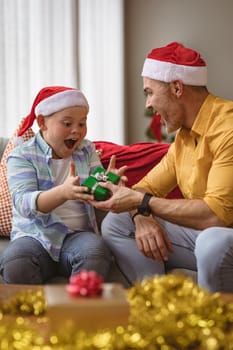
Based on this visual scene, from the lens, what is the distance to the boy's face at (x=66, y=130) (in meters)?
2.30

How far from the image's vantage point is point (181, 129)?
2.34 metres

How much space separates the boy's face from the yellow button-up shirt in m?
0.29

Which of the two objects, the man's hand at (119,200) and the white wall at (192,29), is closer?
the man's hand at (119,200)

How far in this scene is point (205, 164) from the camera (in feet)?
7.25

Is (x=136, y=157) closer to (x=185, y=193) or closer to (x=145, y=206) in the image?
(x=185, y=193)

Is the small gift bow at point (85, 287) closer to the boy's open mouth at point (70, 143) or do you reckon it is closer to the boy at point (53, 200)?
the boy at point (53, 200)

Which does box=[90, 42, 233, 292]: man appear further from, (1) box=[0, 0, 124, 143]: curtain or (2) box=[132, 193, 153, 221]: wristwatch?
(1) box=[0, 0, 124, 143]: curtain

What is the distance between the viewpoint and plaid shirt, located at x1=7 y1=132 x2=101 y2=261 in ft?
7.28

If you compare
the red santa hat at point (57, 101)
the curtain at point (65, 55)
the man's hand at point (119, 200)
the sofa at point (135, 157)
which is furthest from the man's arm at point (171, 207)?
the curtain at point (65, 55)

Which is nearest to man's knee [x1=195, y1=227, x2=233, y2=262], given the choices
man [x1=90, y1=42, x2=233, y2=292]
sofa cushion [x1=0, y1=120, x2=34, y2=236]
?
man [x1=90, y1=42, x2=233, y2=292]

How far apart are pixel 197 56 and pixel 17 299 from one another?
4.05ft

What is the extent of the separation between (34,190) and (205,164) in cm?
58

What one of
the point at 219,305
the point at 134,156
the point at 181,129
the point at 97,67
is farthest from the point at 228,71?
the point at 219,305

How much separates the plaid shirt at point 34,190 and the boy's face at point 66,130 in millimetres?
36
